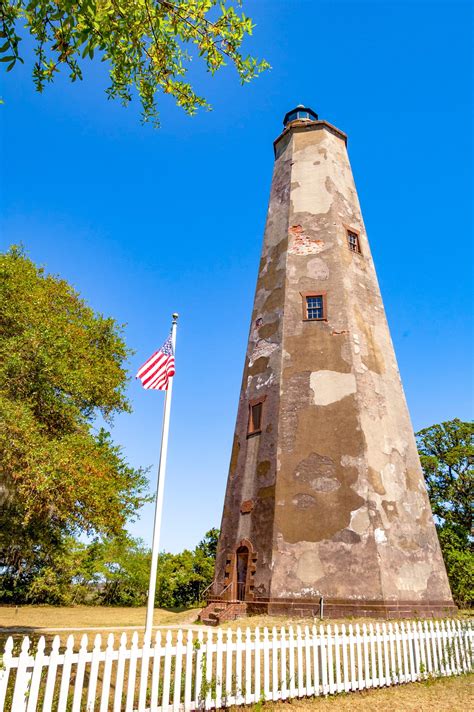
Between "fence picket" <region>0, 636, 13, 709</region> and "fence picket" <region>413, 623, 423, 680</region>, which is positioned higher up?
"fence picket" <region>0, 636, 13, 709</region>

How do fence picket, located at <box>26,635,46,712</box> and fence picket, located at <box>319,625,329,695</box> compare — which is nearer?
fence picket, located at <box>26,635,46,712</box>

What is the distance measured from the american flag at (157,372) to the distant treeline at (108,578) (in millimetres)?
19861

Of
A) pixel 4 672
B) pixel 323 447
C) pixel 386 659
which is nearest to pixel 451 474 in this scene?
pixel 323 447

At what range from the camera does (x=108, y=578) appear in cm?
3516

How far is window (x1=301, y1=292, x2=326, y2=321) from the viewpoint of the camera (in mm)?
21125

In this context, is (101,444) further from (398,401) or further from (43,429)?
(398,401)

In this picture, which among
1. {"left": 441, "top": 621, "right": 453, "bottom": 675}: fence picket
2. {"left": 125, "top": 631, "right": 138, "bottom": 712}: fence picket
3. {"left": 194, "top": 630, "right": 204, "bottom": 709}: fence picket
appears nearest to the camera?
{"left": 125, "top": 631, "right": 138, "bottom": 712}: fence picket

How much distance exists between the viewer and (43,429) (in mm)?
12461

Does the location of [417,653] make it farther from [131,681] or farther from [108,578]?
[108,578]

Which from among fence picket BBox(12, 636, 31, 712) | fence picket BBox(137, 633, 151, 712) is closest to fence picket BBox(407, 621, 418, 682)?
fence picket BBox(137, 633, 151, 712)

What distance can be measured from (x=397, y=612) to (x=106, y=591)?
26.5 metres

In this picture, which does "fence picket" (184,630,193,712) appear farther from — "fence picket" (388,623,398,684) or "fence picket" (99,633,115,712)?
"fence picket" (388,623,398,684)

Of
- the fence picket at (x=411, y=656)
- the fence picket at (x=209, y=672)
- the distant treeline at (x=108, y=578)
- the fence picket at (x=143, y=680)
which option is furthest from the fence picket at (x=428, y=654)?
the distant treeline at (x=108, y=578)

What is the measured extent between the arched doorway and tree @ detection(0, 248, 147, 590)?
4.65 metres
